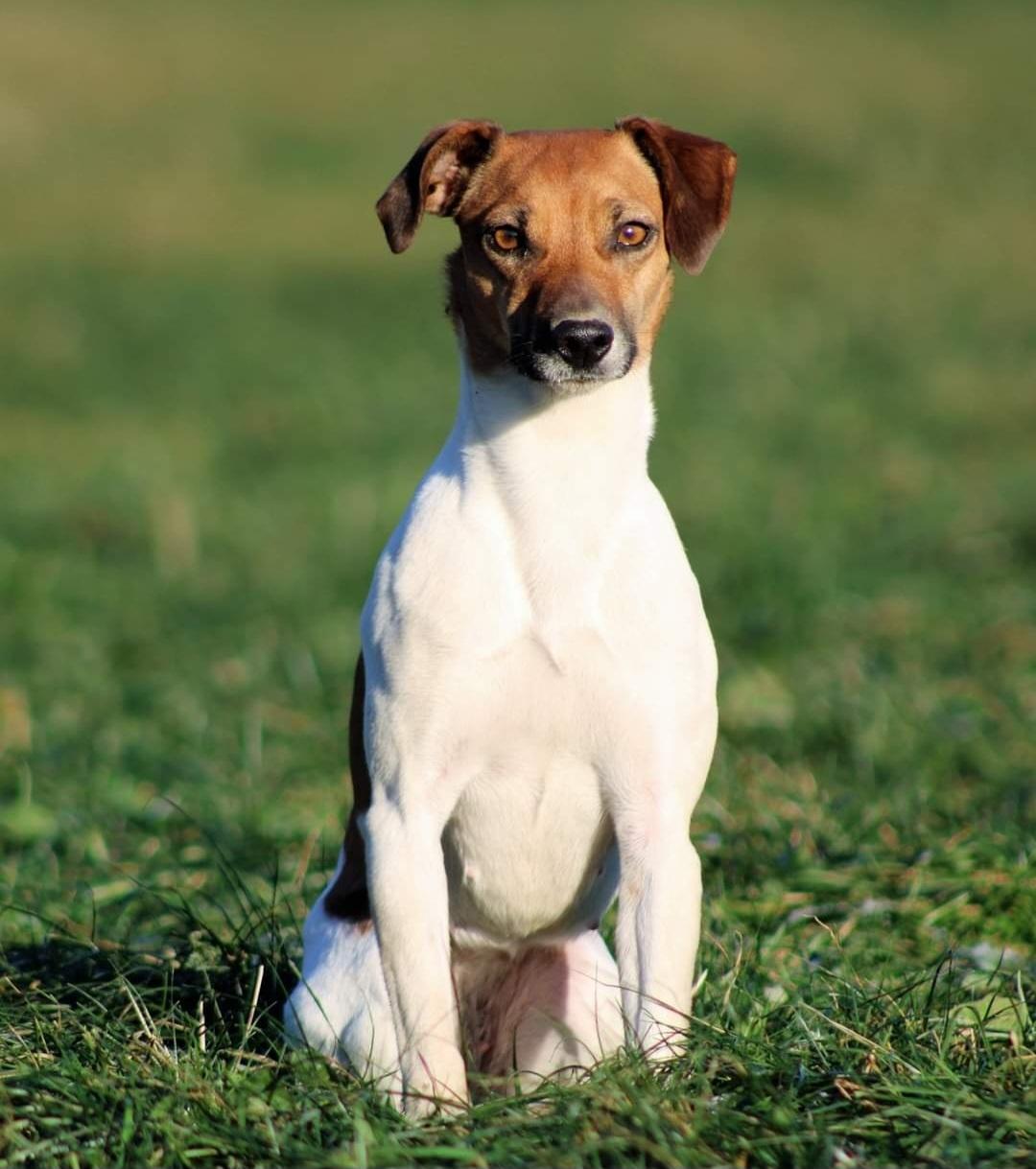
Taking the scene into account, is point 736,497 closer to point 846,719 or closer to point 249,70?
point 846,719

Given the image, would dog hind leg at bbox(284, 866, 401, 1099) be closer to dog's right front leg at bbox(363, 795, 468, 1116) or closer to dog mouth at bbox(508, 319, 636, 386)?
dog's right front leg at bbox(363, 795, 468, 1116)

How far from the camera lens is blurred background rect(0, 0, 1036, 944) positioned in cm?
615

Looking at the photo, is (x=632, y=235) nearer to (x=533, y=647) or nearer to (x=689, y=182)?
(x=689, y=182)

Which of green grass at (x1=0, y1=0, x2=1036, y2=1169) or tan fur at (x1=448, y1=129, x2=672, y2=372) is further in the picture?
tan fur at (x1=448, y1=129, x2=672, y2=372)

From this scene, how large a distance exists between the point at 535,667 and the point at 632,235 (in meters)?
1.01

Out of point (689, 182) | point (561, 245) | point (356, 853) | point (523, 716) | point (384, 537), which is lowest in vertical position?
point (384, 537)

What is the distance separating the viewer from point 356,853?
4.14 metres

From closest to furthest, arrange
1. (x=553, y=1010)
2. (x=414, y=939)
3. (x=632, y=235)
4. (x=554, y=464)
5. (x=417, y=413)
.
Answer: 1. (x=414, y=939)
2. (x=554, y=464)
3. (x=632, y=235)
4. (x=553, y=1010)
5. (x=417, y=413)

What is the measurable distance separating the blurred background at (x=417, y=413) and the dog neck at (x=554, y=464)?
53.3 inches

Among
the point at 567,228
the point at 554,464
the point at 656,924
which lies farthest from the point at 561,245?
the point at 656,924

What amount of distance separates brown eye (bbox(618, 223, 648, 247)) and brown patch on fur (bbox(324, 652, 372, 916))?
1.08 meters

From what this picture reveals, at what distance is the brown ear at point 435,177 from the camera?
13.4ft

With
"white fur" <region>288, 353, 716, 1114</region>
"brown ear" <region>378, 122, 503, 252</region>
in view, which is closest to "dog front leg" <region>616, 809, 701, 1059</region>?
"white fur" <region>288, 353, 716, 1114</region>

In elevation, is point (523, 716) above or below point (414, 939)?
above
